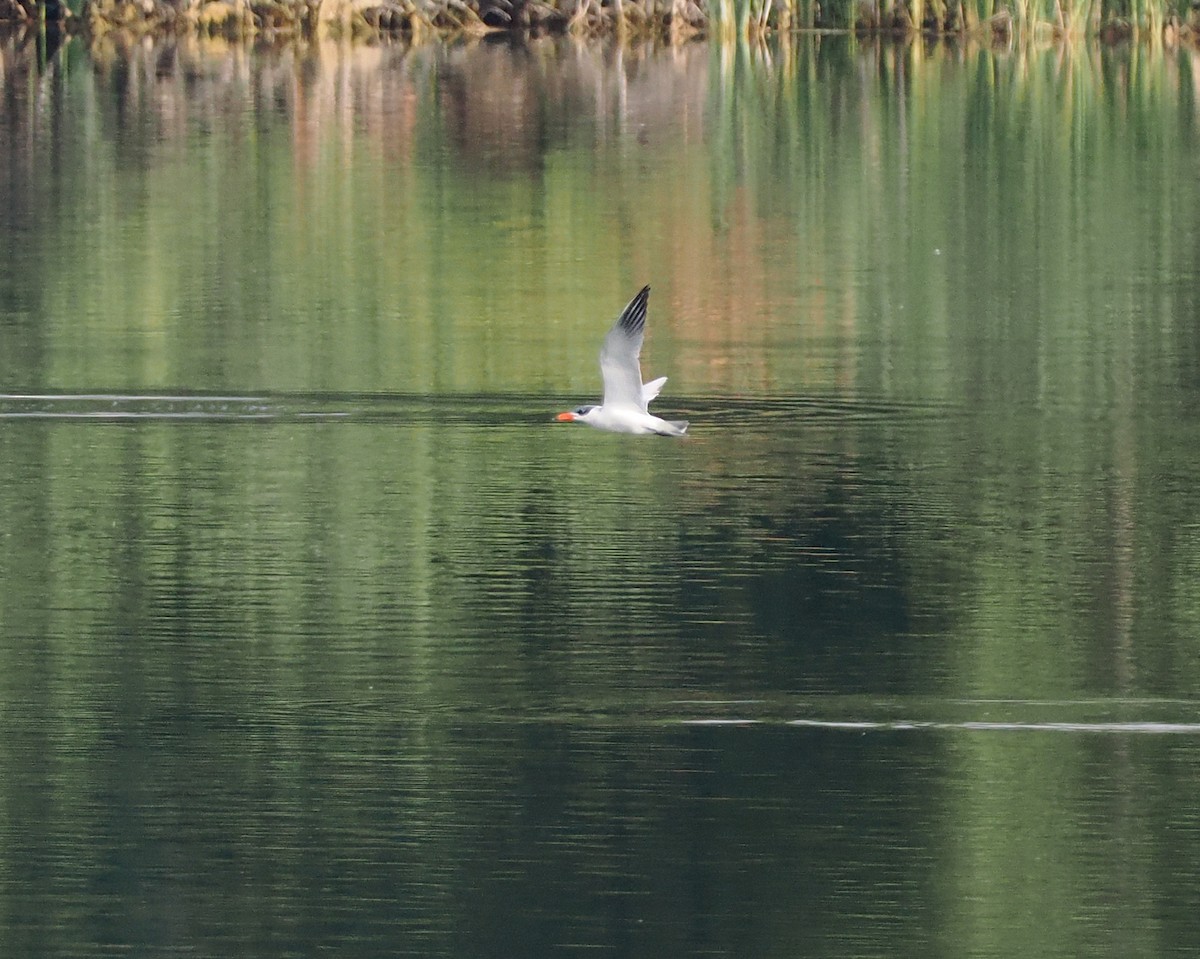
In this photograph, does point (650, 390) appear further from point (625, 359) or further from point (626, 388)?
point (625, 359)

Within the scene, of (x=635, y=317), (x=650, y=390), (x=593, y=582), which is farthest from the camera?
(x=650, y=390)

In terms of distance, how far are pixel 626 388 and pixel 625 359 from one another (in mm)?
148

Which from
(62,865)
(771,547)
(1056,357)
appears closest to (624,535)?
(771,547)

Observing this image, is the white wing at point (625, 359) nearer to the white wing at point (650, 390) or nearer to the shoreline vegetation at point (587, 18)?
the white wing at point (650, 390)

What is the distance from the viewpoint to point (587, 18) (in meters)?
44.7

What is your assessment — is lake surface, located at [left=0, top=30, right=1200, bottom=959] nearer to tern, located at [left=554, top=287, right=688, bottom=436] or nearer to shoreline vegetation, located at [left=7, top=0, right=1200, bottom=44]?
tern, located at [left=554, top=287, right=688, bottom=436]

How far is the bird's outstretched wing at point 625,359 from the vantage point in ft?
39.8

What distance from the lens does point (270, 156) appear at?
2806 centimetres

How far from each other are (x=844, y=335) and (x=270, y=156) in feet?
39.0

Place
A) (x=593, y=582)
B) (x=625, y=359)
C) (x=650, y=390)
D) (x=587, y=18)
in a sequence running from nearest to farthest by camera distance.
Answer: (x=593, y=582)
(x=625, y=359)
(x=650, y=390)
(x=587, y=18)

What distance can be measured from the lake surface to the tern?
357 mm

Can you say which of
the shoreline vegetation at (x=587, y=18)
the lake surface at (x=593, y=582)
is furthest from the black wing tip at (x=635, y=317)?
the shoreline vegetation at (x=587, y=18)

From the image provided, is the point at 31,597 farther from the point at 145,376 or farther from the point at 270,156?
the point at 270,156

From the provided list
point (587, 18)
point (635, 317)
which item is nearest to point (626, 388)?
point (635, 317)
